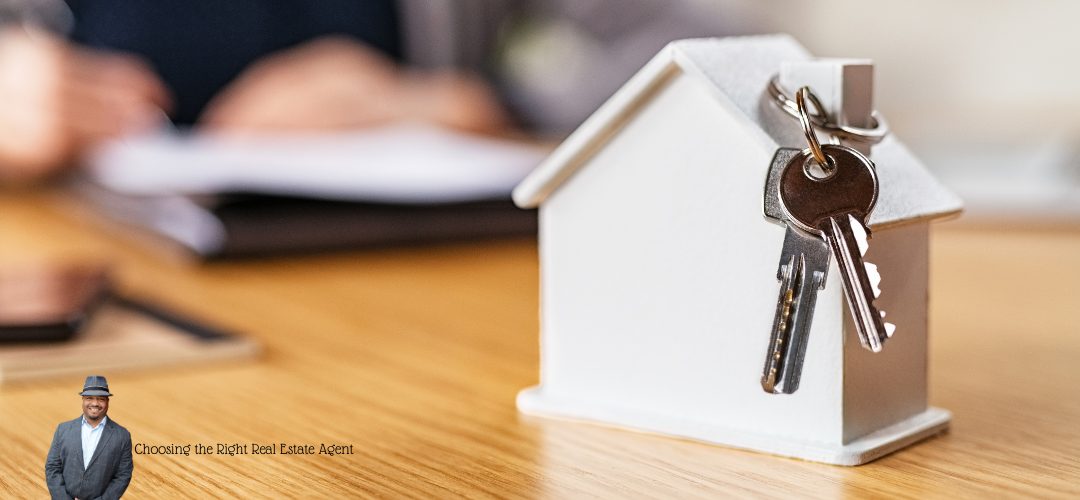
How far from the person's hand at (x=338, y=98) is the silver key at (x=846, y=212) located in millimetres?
1612

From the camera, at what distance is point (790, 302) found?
0.40 meters

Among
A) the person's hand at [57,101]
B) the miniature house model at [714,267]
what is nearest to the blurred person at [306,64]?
the person's hand at [57,101]

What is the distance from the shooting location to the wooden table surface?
0.40m

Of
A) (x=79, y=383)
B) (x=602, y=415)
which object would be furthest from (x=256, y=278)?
(x=602, y=415)

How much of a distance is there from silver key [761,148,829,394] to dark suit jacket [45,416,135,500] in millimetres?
212

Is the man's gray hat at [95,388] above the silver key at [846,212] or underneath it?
underneath

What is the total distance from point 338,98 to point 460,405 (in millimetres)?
1626

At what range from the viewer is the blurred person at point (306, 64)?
203cm

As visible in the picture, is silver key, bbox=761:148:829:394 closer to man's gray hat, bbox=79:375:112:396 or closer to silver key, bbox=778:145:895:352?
silver key, bbox=778:145:895:352

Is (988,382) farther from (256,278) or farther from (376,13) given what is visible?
(376,13)

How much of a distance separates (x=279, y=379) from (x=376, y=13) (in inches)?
77.8

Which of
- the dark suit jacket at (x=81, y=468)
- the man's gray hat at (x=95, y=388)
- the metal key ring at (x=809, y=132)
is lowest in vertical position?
the dark suit jacket at (x=81, y=468)

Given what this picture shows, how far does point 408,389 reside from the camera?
0.56 m

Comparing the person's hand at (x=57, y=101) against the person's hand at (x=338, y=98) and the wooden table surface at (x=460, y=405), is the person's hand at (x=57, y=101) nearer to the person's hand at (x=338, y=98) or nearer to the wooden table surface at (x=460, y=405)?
the person's hand at (x=338, y=98)
